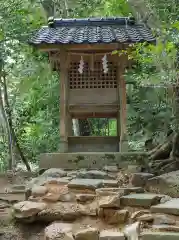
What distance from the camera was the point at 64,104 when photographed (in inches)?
322

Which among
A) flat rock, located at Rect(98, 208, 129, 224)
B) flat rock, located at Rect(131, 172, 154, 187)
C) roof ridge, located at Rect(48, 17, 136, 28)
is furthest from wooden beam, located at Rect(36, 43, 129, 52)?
flat rock, located at Rect(98, 208, 129, 224)

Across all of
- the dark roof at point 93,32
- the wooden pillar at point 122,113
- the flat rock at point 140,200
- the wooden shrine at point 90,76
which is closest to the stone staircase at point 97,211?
the flat rock at point 140,200

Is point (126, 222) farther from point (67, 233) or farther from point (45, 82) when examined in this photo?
point (45, 82)

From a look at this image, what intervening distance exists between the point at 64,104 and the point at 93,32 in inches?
75.2

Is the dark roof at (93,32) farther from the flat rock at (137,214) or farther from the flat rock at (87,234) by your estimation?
the flat rock at (87,234)

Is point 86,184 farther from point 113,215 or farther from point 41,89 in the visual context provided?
point 41,89

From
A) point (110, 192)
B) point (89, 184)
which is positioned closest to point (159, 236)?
point (110, 192)

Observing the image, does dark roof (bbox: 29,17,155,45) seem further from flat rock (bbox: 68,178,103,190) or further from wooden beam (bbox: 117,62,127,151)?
flat rock (bbox: 68,178,103,190)

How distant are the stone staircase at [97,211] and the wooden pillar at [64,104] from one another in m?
2.48

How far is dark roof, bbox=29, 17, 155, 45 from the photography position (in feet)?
25.1

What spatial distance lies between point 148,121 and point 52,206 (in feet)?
24.1

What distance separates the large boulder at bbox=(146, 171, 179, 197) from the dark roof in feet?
10.4

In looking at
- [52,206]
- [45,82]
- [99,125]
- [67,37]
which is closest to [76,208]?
[52,206]

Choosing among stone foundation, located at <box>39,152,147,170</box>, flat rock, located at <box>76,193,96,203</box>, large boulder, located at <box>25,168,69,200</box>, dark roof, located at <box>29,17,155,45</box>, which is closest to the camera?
flat rock, located at <box>76,193,96,203</box>
